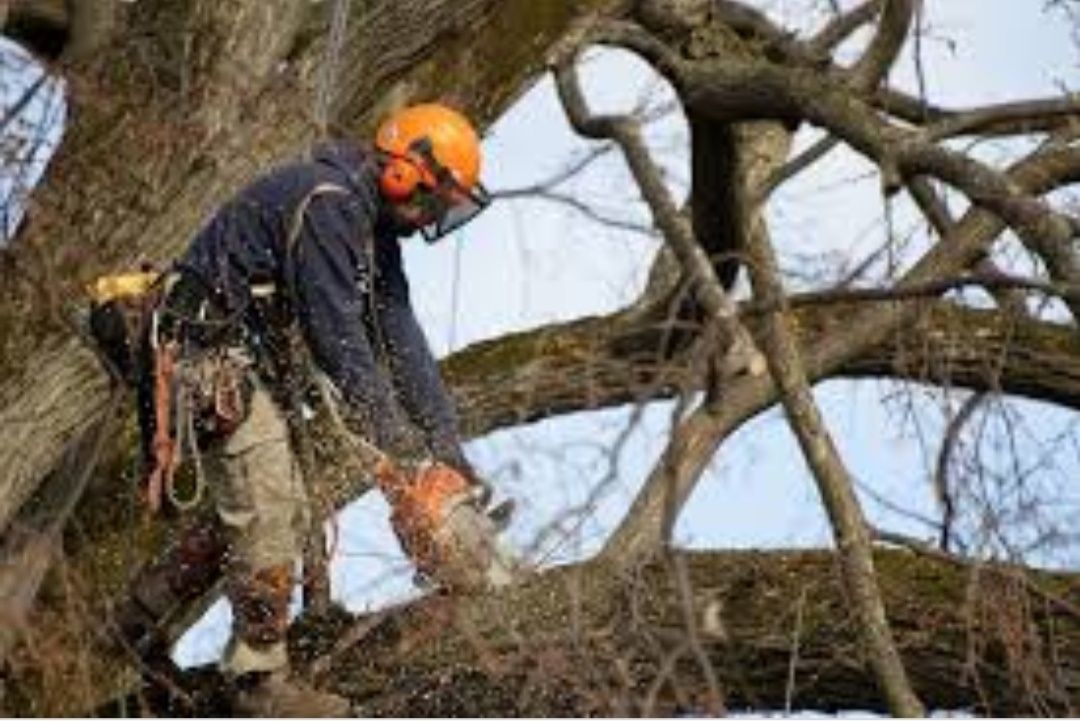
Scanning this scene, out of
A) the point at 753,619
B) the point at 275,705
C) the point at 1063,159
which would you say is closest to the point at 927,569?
the point at 753,619

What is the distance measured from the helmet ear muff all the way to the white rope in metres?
1.18

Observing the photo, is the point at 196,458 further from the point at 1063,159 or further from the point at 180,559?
the point at 1063,159

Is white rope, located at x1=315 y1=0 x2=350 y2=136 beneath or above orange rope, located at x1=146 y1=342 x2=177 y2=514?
above

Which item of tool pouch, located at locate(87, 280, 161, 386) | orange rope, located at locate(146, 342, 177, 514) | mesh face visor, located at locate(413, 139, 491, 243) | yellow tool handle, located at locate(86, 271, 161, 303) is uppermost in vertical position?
mesh face visor, located at locate(413, 139, 491, 243)

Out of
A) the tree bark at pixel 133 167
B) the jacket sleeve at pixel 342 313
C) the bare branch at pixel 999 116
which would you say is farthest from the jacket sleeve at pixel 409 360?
the bare branch at pixel 999 116

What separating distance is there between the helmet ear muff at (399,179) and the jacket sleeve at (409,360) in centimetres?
20

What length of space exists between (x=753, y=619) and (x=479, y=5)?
7.14 ft

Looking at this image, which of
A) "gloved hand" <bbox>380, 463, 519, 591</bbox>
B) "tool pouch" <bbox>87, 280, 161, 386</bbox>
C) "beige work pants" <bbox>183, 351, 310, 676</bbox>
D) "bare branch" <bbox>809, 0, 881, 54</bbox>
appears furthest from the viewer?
"bare branch" <bbox>809, 0, 881, 54</bbox>

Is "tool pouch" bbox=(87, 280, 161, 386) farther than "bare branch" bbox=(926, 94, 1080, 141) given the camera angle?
No

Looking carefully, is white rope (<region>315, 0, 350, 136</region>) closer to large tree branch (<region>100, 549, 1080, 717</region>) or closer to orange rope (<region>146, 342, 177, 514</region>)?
orange rope (<region>146, 342, 177, 514</region>)

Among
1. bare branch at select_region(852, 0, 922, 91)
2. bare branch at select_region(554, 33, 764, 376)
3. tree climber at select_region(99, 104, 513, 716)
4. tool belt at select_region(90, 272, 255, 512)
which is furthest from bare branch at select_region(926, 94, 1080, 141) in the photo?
tool belt at select_region(90, 272, 255, 512)

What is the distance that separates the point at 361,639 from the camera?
21.8ft

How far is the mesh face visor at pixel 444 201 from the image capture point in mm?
6578

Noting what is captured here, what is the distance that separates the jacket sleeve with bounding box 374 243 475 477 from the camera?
6.75m
